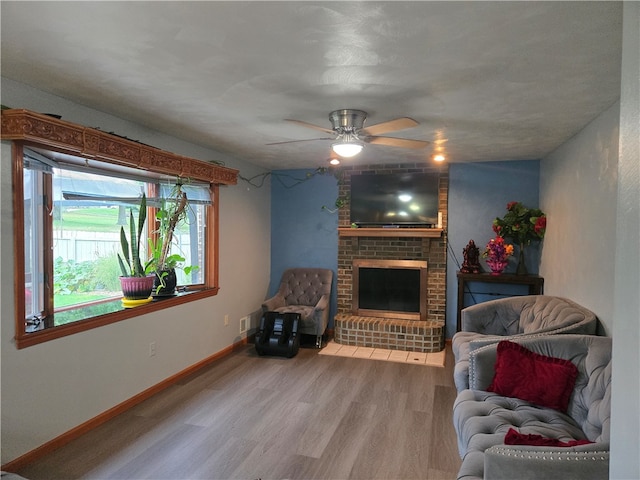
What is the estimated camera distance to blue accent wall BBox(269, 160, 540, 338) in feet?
15.7

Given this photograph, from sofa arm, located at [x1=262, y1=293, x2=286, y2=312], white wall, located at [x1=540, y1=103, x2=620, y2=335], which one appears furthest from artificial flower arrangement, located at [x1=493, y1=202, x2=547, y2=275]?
sofa arm, located at [x1=262, y1=293, x2=286, y2=312]

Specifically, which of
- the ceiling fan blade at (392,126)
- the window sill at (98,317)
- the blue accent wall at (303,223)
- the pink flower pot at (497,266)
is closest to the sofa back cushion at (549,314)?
the pink flower pot at (497,266)

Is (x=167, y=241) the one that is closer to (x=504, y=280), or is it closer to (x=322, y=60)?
(x=322, y=60)

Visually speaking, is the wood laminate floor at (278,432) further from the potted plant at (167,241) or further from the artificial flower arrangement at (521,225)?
the artificial flower arrangement at (521,225)

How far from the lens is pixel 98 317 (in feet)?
9.55

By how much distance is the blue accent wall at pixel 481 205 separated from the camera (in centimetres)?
475

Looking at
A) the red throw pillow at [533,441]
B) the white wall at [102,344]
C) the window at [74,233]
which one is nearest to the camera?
the red throw pillow at [533,441]

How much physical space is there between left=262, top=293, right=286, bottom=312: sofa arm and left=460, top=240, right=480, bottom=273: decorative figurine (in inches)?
90.7

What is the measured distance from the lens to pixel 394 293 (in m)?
5.21

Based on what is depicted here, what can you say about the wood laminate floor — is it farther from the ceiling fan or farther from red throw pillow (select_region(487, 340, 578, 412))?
the ceiling fan

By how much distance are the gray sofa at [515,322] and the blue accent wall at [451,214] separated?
116 centimetres

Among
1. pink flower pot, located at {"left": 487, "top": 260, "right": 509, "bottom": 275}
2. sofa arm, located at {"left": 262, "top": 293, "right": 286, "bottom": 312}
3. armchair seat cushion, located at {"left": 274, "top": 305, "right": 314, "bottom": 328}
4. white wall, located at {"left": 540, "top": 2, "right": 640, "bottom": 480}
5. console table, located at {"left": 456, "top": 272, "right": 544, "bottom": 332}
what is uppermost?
white wall, located at {"left": 540, "top": 2, "right": 640, "bottom": 480}

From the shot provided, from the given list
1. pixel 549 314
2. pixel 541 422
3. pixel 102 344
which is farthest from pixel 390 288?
pixel 102 344

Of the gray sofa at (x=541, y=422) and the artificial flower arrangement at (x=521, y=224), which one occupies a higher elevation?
the artificial flower arrangement at (x=521, y=224)
